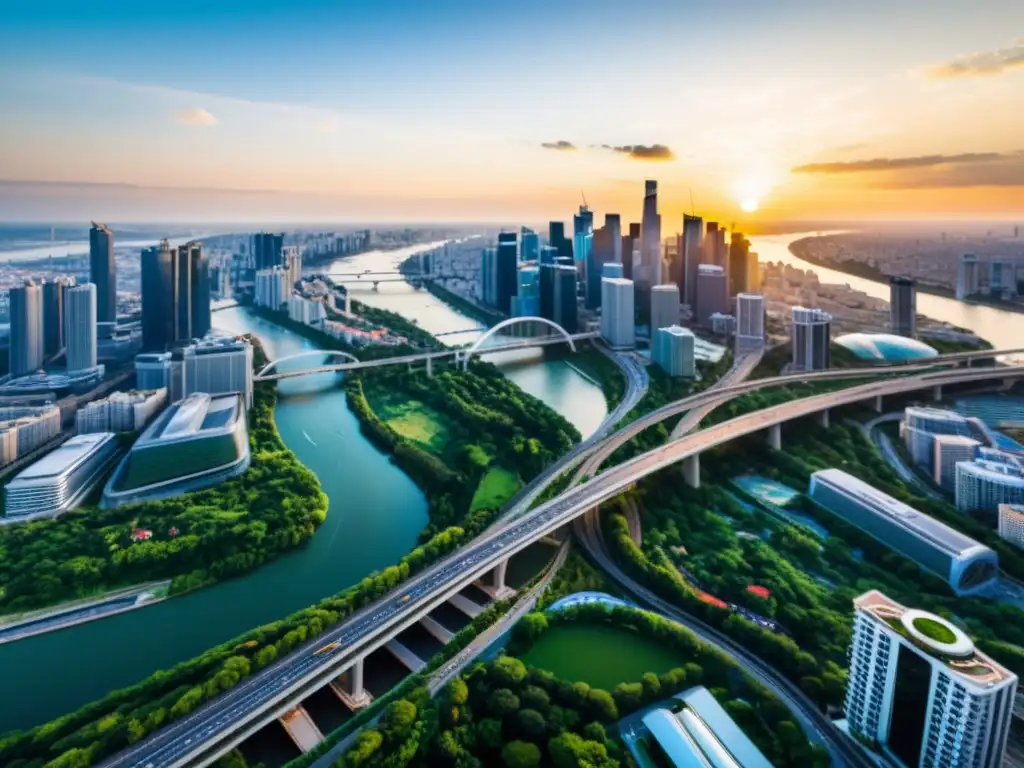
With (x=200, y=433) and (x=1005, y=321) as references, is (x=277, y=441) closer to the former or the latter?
(x=200, y=433)

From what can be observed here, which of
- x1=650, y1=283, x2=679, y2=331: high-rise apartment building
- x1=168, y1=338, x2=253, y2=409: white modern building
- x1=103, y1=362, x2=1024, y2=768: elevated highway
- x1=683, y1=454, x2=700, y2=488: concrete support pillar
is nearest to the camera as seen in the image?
x1=103, y1=362, x2=1024, y2=768: elevated highway

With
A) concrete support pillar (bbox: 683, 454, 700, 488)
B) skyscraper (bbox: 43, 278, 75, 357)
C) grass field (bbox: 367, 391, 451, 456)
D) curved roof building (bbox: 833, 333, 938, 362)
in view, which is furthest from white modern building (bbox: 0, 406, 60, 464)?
curved roof building (bbox: 833, 333, 938, 362)

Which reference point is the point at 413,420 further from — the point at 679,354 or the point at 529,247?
the point at 529,247

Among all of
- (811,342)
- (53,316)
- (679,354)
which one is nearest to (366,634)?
(679,354)

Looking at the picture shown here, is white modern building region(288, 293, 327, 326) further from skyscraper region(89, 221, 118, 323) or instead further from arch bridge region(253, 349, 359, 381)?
skyscraper region(89, 221, 118, 323)

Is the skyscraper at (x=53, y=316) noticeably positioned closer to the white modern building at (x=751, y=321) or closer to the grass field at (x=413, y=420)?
the grass field at (x=413, y=420)

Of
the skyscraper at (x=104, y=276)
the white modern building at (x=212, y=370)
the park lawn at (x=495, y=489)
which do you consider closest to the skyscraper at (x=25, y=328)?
the skyscraper at (x=104, y=276)

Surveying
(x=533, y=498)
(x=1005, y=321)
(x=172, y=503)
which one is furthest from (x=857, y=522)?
(x=1005, y=321)
